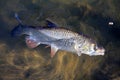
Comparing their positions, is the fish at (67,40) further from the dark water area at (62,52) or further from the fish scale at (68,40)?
the dark water area at (62,52)

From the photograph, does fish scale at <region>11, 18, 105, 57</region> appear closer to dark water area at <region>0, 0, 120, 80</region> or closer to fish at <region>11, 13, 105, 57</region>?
fish at <region>11, 13, 105, 57</region>

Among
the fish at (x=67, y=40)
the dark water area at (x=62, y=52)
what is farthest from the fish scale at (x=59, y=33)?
the dark water area at (x=62, y=52)

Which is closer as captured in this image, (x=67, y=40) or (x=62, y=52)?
(x=67, y=40)

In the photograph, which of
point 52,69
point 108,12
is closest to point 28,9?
point 52,69

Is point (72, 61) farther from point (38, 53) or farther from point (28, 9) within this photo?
point (28, 9)

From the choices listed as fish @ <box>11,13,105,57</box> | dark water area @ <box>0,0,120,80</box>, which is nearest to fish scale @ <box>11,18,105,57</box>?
fish @ <box>11,13,105,57</box>

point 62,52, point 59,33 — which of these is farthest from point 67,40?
point 62,52

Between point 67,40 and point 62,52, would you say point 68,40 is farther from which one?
point 62,52

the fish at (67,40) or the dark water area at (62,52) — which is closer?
the fish at (67,40)
